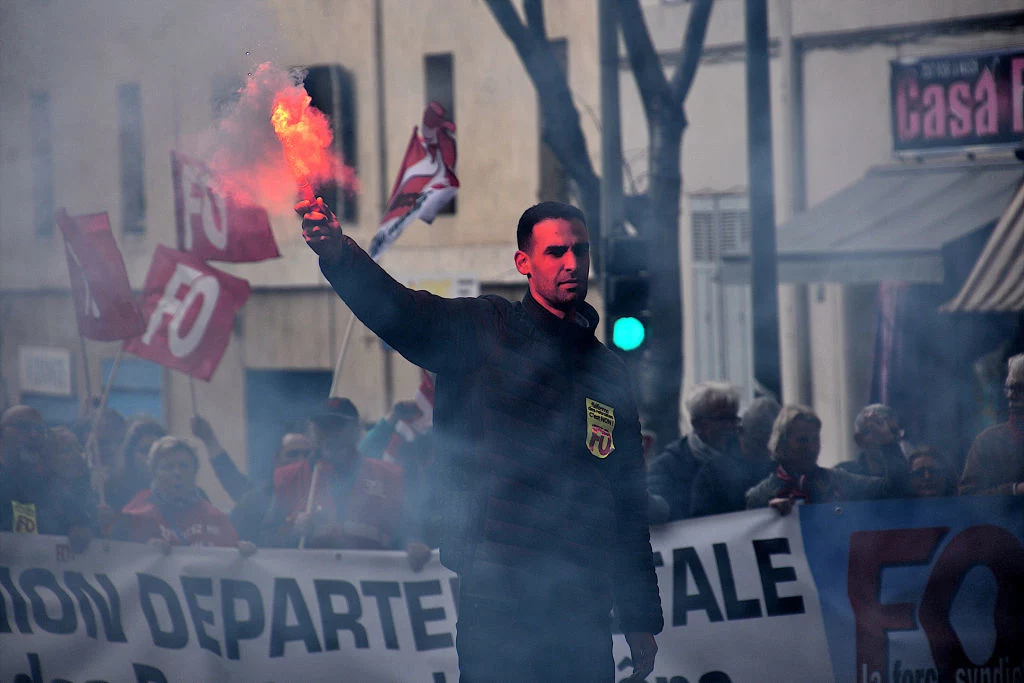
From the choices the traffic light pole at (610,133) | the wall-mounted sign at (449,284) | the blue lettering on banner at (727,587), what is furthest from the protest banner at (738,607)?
the wall-mounted sign at (449,284)

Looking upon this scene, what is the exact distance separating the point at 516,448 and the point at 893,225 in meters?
7.43

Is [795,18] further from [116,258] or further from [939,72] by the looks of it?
[116,258]

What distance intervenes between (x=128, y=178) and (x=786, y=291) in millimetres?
7066

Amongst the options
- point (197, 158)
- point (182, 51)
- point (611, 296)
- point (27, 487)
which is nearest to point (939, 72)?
point (611, 296)

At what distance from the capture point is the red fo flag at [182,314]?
22.6ft

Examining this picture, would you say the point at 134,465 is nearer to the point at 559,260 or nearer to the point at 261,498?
the point at 261,498

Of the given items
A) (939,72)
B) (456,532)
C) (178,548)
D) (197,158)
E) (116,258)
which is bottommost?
(178,548)

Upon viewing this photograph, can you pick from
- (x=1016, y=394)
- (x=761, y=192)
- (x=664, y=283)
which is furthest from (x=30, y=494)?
(x=761, y=192)

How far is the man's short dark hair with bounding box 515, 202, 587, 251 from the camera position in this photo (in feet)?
9.09

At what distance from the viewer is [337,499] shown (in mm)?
5449

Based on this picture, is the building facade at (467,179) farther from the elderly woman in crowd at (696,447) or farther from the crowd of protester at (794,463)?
the crowd of protester at (794,463)

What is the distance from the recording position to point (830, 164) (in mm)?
11734

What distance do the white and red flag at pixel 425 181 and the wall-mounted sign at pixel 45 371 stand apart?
8764 millimetres

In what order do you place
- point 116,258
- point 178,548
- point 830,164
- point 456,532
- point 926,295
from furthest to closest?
point 830,164 → point 926,295 → point 116,258 → point 178,548 → point 456,532
